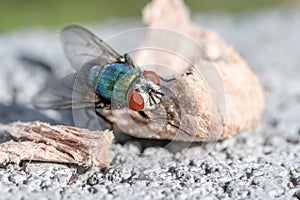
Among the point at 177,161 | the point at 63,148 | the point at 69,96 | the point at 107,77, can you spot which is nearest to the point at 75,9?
the point at 69,96

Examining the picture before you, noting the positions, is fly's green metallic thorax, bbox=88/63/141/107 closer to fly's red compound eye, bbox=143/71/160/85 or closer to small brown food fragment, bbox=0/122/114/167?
fly's red compound eye, bbox=143/71/160/85

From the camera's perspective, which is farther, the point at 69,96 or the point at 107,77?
the point at 69,96

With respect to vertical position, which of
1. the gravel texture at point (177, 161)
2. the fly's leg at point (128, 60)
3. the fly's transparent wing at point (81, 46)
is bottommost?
the gravel texture at point (177, 161)

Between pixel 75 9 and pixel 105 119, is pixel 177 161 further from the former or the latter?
pixel 75 9

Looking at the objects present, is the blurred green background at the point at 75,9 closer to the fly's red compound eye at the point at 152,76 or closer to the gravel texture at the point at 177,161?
the gravel texture at the point at 177,161

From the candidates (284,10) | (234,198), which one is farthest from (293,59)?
(234,198)

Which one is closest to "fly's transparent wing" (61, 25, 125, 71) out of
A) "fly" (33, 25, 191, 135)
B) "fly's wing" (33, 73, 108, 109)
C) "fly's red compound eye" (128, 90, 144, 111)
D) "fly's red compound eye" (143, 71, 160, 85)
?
"fly" (33, 25, 191, 135)

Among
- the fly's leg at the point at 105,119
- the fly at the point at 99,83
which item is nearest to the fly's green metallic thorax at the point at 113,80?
the fly at the point at 99,83
